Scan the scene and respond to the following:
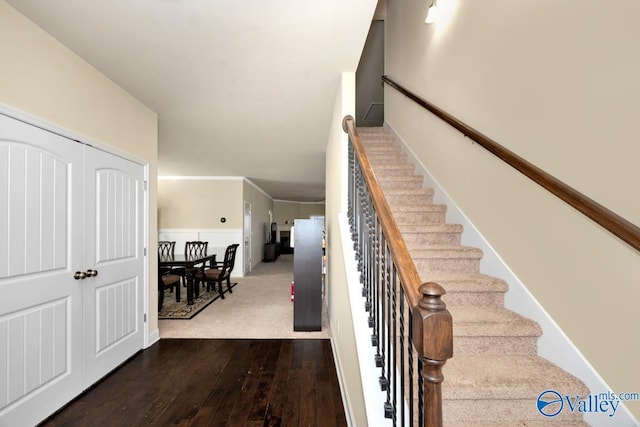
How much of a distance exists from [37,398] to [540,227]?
3.32 meters

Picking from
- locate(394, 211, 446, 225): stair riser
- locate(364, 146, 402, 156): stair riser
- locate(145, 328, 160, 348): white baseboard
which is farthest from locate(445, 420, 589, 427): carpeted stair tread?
locate(145, 328, 160, 348): white baseboard

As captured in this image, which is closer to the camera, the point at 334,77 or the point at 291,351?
the point at 334,77

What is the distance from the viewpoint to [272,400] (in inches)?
90.7

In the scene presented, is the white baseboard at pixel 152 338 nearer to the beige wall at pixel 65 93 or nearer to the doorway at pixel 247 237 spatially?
the beige wall at pixel 65 93

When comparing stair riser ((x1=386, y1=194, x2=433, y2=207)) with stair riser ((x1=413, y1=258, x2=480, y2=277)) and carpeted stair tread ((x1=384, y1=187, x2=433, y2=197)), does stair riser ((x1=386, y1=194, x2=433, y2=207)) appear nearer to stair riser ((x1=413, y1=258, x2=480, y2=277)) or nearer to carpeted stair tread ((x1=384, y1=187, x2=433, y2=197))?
carpeted stair tread ((x1=384, y1=187, x2=433, y2=197))

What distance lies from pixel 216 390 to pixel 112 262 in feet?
4.81

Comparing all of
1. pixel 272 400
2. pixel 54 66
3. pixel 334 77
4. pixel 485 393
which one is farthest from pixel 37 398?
pixel 334 77

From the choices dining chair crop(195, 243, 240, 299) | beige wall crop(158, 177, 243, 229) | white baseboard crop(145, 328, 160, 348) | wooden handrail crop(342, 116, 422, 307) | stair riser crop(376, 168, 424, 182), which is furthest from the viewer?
beige wall crop(158, 177, 243, 229)

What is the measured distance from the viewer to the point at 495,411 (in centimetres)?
134

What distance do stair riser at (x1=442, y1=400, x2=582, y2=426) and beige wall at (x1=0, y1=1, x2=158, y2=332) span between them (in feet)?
9.80

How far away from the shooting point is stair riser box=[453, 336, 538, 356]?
1584 mm

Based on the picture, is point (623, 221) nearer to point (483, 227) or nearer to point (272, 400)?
point (483, 227)

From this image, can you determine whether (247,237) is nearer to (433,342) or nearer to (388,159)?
(388,159)

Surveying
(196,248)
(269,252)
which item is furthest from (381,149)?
(269,252)
